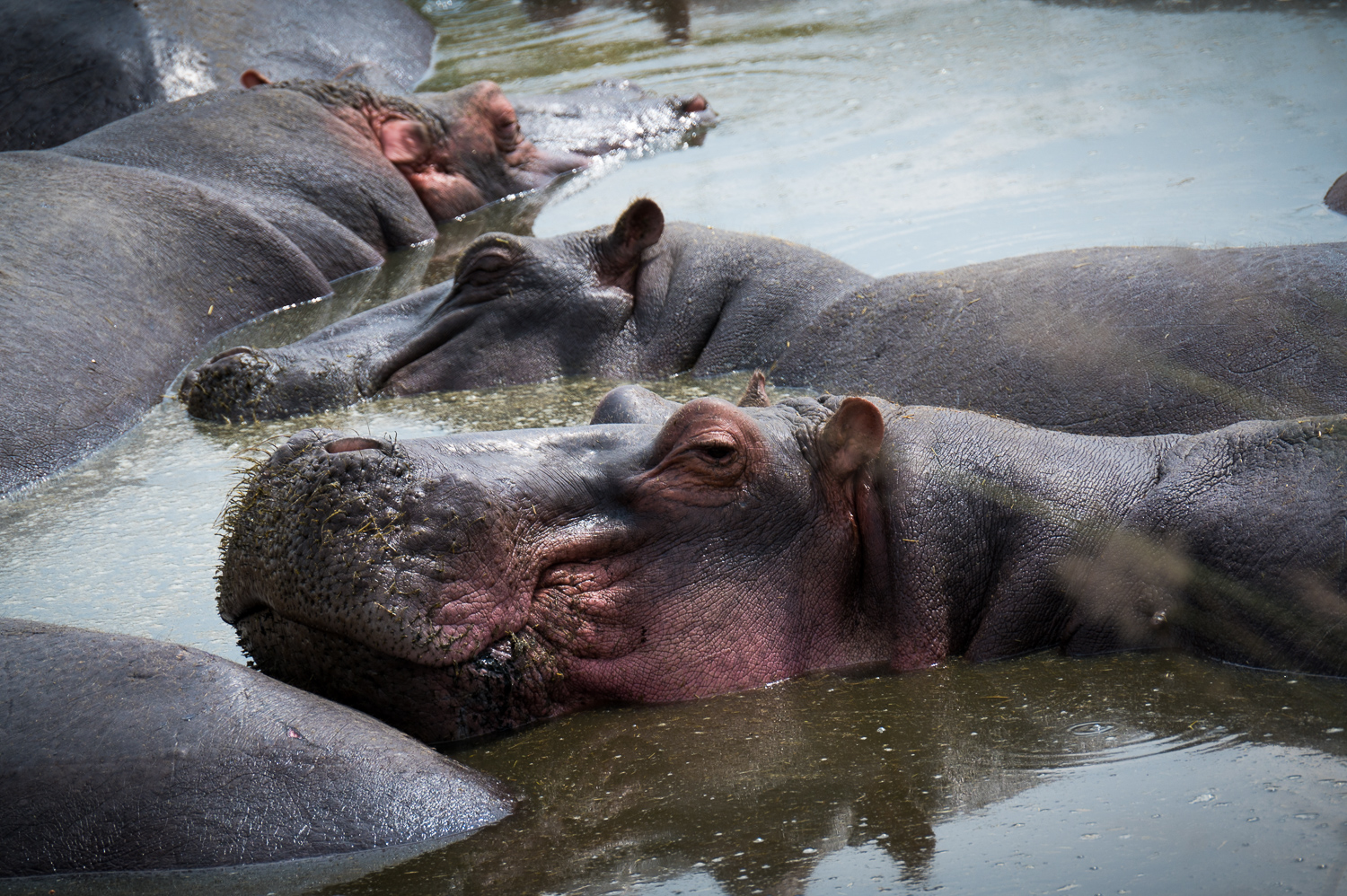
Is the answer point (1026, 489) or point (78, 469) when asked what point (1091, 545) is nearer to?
point (1026, 489)

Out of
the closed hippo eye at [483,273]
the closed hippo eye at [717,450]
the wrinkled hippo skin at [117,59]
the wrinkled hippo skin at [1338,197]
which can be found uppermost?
the wrinkled hippo skin at [117,59]

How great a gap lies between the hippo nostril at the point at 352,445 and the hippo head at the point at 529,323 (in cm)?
292

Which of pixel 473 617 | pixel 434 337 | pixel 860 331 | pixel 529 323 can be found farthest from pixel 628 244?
pixel 473 617

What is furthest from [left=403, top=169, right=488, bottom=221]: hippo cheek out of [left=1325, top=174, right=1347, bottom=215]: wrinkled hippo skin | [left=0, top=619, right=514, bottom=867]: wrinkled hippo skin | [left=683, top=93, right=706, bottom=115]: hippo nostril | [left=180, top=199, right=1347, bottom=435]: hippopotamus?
[left=0, top=619, right=514, bottom=867]: wrinkled hippo skin

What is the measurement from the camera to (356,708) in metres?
2.92

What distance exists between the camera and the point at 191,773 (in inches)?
100

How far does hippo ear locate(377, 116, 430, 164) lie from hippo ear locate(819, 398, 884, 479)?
5577 millimetres

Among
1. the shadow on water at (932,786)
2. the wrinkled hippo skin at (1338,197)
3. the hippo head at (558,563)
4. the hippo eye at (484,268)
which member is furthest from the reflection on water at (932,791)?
the wrinkled hippo skin at (1338,197)

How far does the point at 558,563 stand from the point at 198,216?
4.40 m

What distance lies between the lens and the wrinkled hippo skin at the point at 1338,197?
6453mm

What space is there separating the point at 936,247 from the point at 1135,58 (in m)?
4.31

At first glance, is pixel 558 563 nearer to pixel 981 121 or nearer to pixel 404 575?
pixel 404 575

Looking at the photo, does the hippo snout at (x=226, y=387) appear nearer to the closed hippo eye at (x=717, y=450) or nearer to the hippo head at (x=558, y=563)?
the hippo head at (x=558, y=563)

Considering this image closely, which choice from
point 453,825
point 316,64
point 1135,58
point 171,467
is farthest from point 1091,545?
point 316,64
